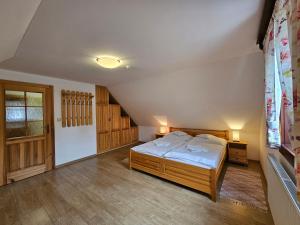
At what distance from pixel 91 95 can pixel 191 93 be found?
2.89m

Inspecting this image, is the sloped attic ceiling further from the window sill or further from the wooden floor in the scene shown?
the wooden floor

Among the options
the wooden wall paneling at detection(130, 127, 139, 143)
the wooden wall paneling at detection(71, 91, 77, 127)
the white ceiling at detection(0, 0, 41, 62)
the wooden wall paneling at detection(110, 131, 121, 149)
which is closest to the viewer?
the white ceiling at detection(0, 0, 41, 62)

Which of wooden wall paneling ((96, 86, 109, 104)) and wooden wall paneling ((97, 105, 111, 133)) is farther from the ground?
wooden wall paneling ((96, 86, 109, 104))

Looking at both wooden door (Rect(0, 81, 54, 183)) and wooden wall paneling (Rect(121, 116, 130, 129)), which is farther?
wooden wall paneling (Rect(121, 116, 130, 129))

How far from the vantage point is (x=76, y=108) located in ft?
12.7

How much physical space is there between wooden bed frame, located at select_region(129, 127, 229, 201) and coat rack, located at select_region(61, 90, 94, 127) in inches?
71.7

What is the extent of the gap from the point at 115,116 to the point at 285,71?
4.67 meters

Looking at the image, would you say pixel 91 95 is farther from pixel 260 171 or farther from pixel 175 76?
pixel 260 171

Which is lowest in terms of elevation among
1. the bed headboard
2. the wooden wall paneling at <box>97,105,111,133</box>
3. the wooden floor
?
the wooden floor

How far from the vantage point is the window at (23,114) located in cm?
284

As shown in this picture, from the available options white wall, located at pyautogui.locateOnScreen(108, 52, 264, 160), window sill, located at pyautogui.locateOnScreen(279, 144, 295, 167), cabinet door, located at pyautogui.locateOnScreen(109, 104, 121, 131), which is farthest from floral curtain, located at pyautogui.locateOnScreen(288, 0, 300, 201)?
cabinet door, located at pyautogui.locateOnScreen(109, 104, 121, 131)

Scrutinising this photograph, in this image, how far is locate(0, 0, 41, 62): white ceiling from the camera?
1.04m

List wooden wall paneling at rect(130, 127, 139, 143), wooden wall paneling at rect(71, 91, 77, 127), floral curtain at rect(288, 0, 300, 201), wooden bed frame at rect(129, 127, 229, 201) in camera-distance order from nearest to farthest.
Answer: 1. floral curtain at rect(288, 0, 300, 201)
2. wooden bed frame at rect(129, 127, 229, 201)
3. wooden wall paneling at rect(71, 91, 77, 127)
4. wooden wall paneling at rect(130, 127, 139, 143)

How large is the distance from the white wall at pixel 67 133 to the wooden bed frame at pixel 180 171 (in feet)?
5.37
